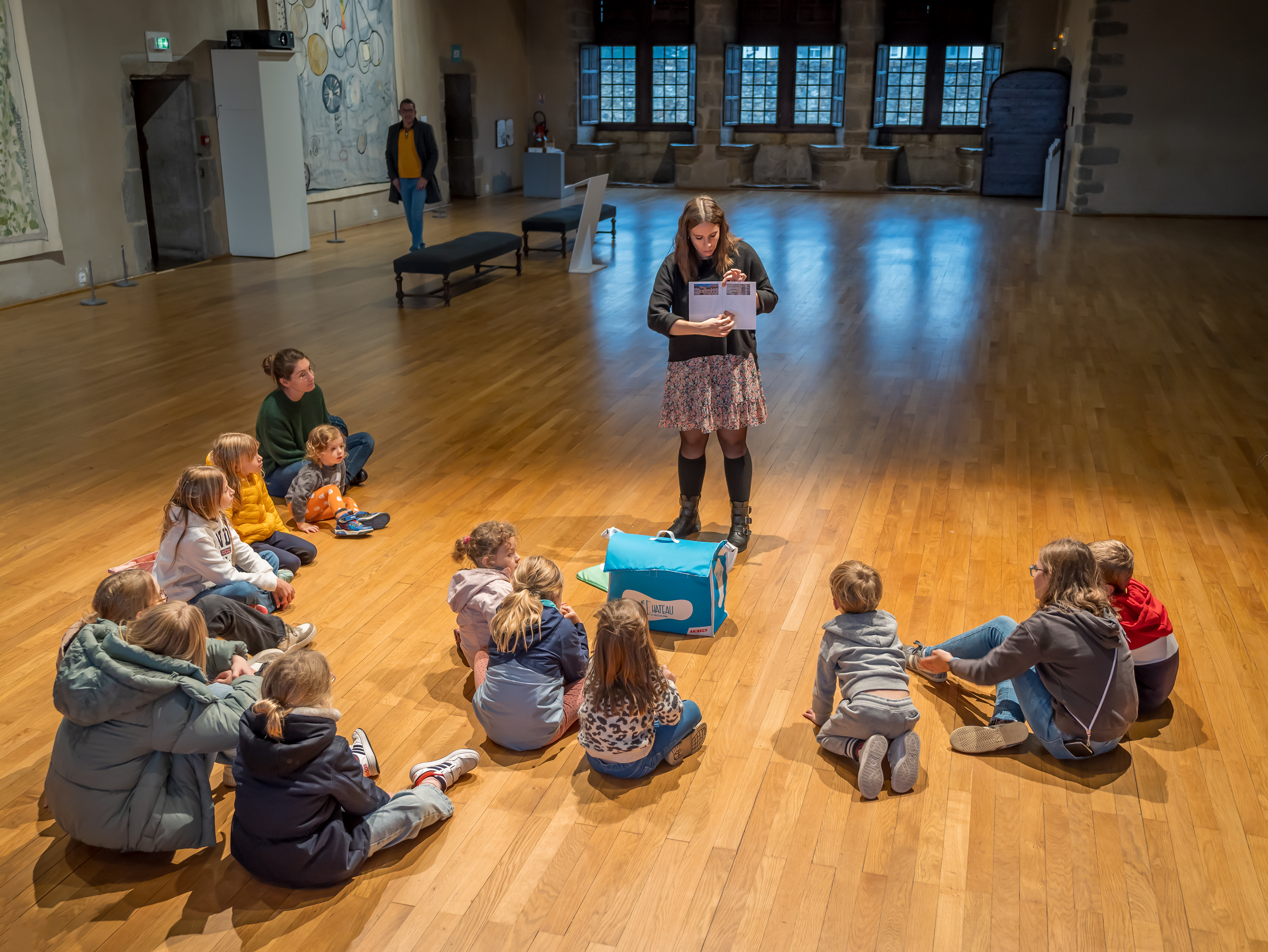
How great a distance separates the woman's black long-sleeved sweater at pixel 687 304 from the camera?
14.2ft

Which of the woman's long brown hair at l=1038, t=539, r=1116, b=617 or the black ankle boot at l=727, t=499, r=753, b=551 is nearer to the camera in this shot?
the woman's long brown hair at l=1038, t=539, r=1116, b=617

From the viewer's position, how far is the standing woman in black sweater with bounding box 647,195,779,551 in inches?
167

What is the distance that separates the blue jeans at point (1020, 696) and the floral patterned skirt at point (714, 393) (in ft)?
4.39

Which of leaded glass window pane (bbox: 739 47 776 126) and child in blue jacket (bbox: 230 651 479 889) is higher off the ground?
leaded glass window pane (bbox: 739 47 776 126)

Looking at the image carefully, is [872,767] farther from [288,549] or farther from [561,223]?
[561,223]

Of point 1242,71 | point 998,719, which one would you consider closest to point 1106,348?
point 998,719

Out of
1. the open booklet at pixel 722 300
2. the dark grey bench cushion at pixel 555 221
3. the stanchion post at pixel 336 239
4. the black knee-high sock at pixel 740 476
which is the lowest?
the black knee-high sock at pixel 740 476

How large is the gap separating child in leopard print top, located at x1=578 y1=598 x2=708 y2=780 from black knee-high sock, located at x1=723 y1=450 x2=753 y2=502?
5.32 ft

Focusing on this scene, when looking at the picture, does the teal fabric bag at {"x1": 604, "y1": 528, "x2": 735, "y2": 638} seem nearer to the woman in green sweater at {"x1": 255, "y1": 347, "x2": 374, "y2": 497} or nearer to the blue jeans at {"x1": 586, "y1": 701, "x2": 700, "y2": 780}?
the blue jeans at {"x1": 586, "y1": 701, "x2": 700, "y2": 780}

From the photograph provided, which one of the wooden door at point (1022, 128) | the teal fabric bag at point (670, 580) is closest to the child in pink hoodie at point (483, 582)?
the teal fabric bag at point (670, 580)

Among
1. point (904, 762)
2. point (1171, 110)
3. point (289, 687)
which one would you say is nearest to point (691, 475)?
point (904, 762)

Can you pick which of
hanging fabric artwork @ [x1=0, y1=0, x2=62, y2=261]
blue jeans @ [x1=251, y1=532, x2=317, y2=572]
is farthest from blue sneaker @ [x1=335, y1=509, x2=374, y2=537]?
hanging fabric artwork @ [x1=0, y1=0, x2=62, y2=261]

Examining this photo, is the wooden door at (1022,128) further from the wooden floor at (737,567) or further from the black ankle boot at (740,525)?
the black ankle boot at (740,525)

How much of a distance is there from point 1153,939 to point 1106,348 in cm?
644
